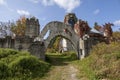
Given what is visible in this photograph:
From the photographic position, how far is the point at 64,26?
1305 inches

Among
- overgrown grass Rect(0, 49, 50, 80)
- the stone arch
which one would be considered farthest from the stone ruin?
overgrown grass Rect(0, 49, 50, 80)

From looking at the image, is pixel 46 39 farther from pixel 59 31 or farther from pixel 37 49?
pixel 37 49

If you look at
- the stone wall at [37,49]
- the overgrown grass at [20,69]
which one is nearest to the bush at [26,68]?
the overgrown grass at [20,69]

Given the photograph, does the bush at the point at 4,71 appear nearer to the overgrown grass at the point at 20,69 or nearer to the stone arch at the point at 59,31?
the overgrown grass at the point at 20,69

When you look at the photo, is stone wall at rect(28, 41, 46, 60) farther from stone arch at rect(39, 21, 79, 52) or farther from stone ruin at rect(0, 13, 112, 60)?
stone arch at rect(39, 21, 79, 52)

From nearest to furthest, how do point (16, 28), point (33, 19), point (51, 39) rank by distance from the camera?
point (51, 39)
point (33, 19)
point (16, 28)

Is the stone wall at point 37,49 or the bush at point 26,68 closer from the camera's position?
the bush at point 26,68

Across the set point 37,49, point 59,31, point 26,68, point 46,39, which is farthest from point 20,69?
point 59,31

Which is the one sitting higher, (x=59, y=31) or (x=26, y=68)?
(x=59, y=31)

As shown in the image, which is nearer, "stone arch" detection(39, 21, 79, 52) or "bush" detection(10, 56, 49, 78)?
"bush" detection(10, 56, 49, 78)

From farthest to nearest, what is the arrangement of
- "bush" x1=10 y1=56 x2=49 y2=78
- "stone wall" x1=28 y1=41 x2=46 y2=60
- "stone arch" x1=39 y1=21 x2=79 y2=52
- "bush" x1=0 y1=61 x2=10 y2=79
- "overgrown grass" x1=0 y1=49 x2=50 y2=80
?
"stone arch" x1=39 y1=21 x2=79 y2=52 < "stone wall" x1=28 y1=41 x2=46 y2=60 < "bush" x1=10 y1=56 x2=49 y2=78 < "overgrown grass" x1=0 y1=49 x2=50 y2=80 < "bush" x1=0 y1=61 x2=10 y2=79

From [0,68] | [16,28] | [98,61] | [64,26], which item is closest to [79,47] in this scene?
[64,26]

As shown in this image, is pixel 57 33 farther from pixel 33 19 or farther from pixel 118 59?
pixel 118 59

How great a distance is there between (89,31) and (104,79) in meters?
29.9
